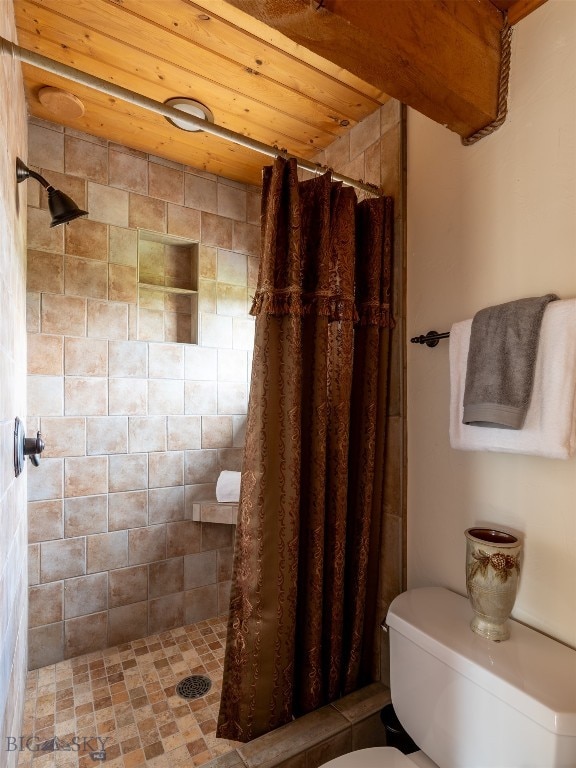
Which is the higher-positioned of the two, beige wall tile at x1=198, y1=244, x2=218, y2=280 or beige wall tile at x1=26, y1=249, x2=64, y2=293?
beige wall tile at x1=198, y1=244, x2=218, y2=280

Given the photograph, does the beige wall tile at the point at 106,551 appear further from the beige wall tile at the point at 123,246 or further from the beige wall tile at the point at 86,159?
the beige wall tile at the point at 86,159

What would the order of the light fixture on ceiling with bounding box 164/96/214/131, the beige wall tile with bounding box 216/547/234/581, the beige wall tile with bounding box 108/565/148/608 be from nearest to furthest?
the light fixture on ceiling with bounding box 164/96/214/131, the beige wall tile with bounding box 108/565/148/608, the beige wall tile with bounding box 216/547/234/581

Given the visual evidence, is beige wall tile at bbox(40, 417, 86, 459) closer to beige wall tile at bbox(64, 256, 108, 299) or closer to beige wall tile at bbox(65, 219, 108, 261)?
beige wall tile at bbox(64, 256, 108, 299)

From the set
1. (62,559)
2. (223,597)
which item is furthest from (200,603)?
(62,559)

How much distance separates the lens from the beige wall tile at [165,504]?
219 cm

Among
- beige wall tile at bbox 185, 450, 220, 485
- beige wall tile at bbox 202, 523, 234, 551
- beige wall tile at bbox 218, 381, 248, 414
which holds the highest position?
beige wall tile at bbox 218, 381, 248, 414

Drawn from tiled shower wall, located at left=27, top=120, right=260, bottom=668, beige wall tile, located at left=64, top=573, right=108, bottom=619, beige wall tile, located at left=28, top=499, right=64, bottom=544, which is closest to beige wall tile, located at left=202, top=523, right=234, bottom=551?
tiled shower wall, located at left=27, top=120, right=260, bottom=668

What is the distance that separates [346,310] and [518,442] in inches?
26.4

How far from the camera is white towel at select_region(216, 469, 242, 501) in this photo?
7.34 ft

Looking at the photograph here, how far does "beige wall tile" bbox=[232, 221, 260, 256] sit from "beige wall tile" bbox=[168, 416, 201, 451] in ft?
3.46

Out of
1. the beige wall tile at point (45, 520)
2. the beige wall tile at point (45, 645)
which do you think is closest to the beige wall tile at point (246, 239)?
the beige wall tile at point (45, 520)

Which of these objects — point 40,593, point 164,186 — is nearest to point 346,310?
point 164,186

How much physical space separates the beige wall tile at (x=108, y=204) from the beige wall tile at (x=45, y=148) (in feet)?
0.53

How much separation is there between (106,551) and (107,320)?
116 cm
